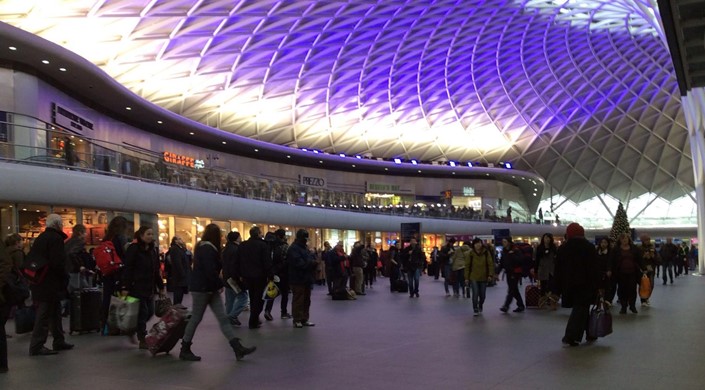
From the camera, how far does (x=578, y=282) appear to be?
920 cm

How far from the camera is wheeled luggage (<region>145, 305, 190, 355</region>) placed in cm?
848

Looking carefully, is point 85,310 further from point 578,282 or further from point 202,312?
point 578,282

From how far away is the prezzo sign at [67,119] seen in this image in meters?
26.7

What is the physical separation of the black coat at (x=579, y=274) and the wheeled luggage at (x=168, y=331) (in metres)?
5.30

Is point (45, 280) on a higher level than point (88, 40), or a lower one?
lower

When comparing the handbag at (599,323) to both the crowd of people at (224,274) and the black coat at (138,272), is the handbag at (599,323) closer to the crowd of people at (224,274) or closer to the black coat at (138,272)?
the crowd of people at (224,274)

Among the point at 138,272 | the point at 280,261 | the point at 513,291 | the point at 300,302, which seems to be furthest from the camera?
the point at 280,261

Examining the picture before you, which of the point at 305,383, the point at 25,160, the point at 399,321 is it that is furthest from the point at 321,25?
the point at 305,383

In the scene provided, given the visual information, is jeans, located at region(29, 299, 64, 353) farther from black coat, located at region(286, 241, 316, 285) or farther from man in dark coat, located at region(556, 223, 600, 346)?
man in dark coat, located at region(556, 223, 600, 346)

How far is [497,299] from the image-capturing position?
697 inches

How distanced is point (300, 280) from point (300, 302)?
41 centimetres

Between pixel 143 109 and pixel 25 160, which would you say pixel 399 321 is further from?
pixel 143 109

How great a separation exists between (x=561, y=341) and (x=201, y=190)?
19912mm

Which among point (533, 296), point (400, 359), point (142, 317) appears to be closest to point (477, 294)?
point (533, 296)
